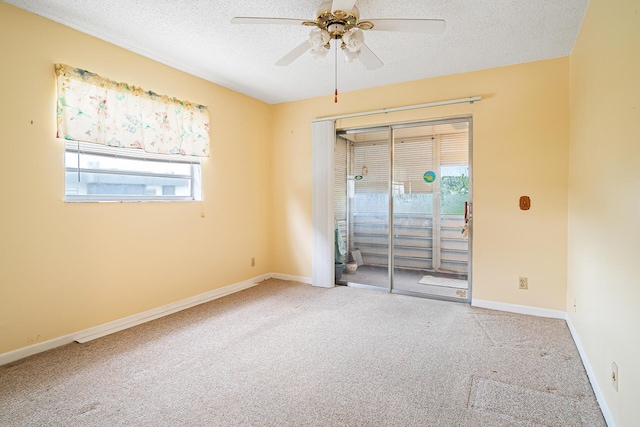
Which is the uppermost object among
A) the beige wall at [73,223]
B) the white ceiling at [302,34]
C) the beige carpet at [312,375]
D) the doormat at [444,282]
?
the white ceiling at [302,34]

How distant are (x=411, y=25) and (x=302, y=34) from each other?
3.67 ft

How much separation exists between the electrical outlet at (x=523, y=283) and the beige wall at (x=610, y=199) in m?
0.64

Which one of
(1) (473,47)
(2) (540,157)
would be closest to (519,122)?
(2) (540,157)

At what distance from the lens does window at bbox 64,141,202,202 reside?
111 inches

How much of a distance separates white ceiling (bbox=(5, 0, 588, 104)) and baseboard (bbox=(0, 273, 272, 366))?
103 inches

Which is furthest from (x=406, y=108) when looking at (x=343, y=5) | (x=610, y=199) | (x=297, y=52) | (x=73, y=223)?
(x=73, y=223)

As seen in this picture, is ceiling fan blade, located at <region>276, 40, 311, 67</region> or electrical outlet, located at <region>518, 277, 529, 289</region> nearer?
ceiling fan blade, located at <region>276, 40, 311, 67</region>

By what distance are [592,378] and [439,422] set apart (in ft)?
3.87

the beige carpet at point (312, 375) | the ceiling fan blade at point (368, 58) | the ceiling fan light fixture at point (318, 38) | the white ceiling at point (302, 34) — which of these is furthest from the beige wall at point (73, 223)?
the ceiling fan blade at point (368, 58)

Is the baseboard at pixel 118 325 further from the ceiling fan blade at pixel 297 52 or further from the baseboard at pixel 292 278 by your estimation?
the ceiling fan blade at pixel 297 52

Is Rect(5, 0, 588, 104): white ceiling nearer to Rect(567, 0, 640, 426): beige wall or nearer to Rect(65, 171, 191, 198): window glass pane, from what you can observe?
Rect(567, 0, 640, 426): beige wall

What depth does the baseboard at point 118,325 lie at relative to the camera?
244cm

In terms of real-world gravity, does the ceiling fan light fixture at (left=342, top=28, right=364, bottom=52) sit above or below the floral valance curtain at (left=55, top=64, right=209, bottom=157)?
above

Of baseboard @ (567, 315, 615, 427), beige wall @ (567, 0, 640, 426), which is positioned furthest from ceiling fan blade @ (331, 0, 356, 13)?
baseboard @ (567, 315, 615, 427)
